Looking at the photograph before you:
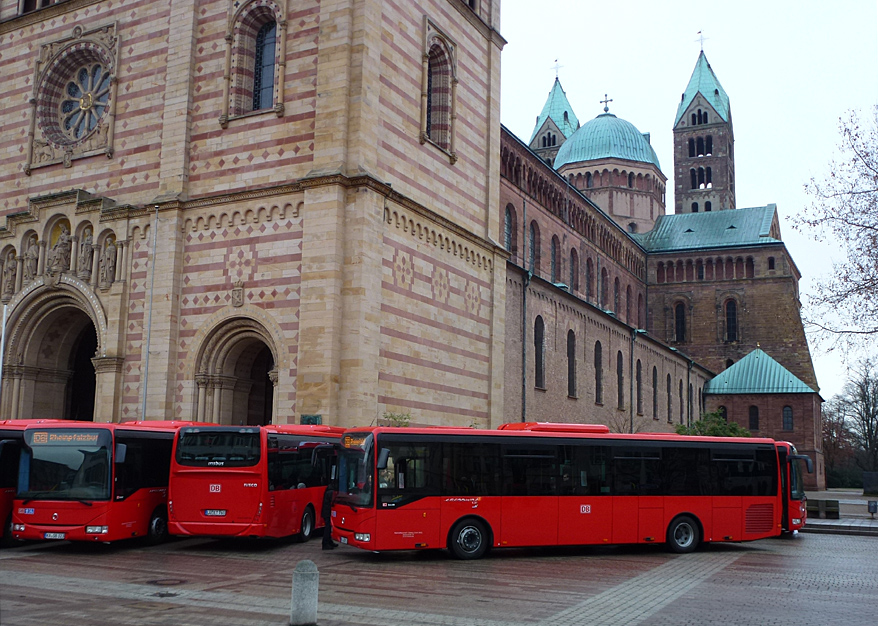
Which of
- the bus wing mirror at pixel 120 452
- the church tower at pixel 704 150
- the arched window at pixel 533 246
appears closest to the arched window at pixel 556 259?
the arched window at pixel 533 246

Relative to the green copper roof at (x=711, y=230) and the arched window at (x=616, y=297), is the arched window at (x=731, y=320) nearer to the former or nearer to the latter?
the green copper roof at (x=711, y=230)

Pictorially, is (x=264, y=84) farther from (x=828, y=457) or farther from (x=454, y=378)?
(x=828, y=457)

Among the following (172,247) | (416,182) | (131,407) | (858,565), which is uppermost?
(416,182)

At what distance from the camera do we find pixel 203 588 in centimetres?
1356

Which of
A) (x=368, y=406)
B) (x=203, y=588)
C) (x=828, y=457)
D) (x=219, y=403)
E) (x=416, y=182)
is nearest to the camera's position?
(x=203, y=588)

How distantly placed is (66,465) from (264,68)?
46.7 feet

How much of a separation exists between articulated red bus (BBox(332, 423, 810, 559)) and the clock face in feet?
57.7

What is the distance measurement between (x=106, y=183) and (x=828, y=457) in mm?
86593

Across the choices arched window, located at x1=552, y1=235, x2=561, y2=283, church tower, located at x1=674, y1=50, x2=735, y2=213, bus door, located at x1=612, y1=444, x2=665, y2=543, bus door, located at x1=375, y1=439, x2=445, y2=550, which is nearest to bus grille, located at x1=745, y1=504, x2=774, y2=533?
bus door, located at x1=612, y1=444, x2=665, y2=543

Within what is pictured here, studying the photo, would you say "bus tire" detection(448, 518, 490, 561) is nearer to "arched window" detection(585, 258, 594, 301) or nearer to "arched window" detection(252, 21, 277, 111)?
"arched window" detection(252, 21, 277, 111)

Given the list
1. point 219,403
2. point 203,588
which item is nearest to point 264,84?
point 219,403

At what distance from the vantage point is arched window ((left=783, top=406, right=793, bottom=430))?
68.6 meters

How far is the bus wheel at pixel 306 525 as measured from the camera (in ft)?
68.3

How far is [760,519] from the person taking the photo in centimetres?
2112
